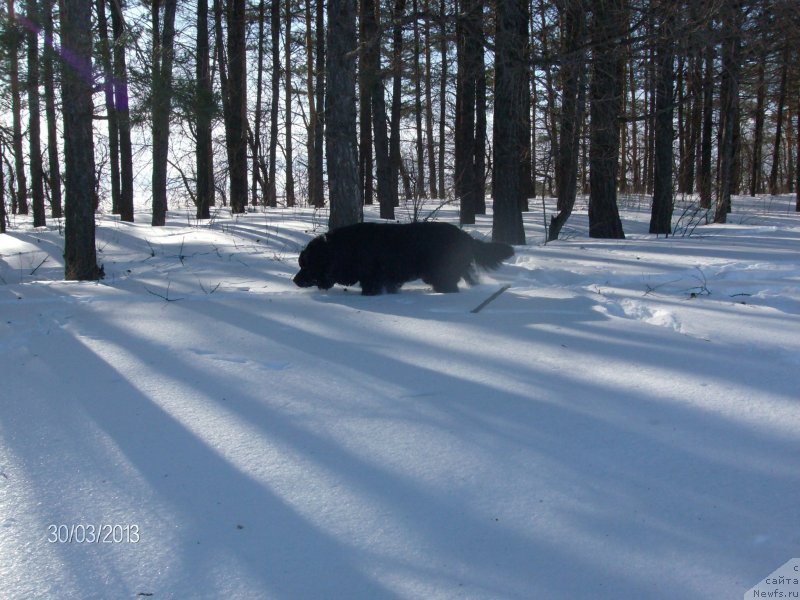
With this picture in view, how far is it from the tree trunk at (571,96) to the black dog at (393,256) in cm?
313

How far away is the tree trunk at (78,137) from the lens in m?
6.60

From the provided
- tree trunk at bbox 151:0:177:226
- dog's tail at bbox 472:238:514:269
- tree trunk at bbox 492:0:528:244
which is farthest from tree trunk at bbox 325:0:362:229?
dog's tail at bbox 472:238:514:269

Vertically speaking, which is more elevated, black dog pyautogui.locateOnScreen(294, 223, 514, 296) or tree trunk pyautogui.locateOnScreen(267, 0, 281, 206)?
tree trunk pyautogui.locateOnScreen(267, 0, 281, 206)

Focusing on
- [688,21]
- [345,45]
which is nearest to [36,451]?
[345,45]

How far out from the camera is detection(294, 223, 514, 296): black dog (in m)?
5.62

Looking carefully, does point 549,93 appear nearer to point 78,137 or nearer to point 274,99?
point 78,137

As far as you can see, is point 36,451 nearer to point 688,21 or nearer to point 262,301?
point 262,301

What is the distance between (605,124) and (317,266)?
5800 mm

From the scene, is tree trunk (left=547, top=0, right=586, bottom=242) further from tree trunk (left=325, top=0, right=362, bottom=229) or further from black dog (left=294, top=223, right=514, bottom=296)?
black dog (left=294, top=223, right=514, bottom=296)
